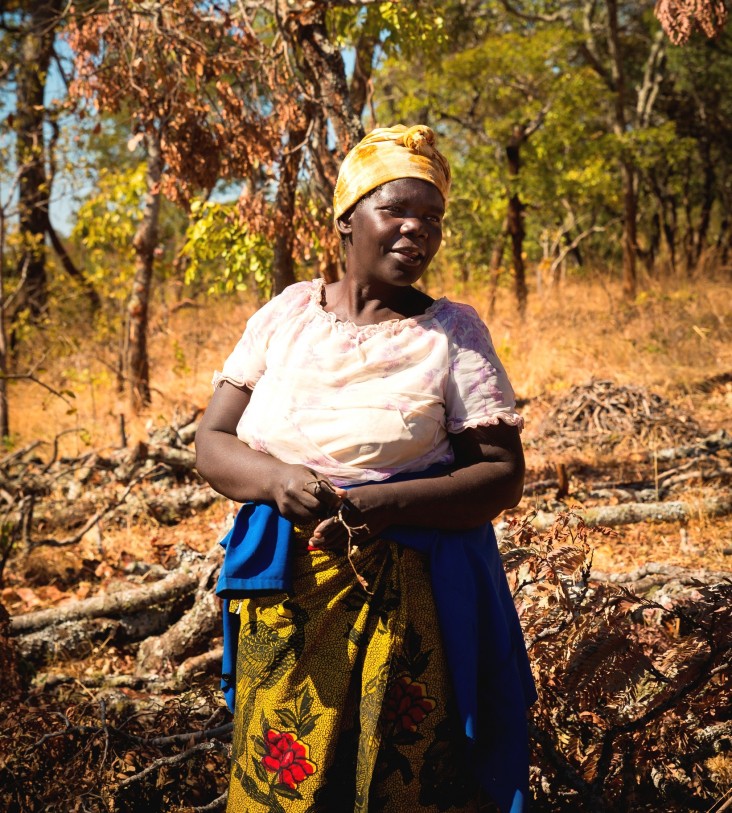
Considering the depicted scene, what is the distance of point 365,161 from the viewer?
5.23 feet

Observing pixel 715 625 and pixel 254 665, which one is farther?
pixel 715 625

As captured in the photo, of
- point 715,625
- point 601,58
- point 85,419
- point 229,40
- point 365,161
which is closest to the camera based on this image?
point 365,161

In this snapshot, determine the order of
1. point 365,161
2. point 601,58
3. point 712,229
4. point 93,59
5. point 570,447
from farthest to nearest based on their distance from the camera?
point 712,229, point 601,58, point 570,447, point 93,59, point 365,161

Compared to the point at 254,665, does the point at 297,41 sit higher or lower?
higher

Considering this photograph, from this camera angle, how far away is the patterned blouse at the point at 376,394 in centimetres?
149

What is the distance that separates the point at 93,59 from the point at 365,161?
4.34 m

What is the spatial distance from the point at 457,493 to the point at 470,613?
0.78ft

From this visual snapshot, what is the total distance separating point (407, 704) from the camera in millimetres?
1531

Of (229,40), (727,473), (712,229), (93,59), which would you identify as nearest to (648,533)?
(727,473)

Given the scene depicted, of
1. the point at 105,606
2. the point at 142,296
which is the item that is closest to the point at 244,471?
the point at 105,606

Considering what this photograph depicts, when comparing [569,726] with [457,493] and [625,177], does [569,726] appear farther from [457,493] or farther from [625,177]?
[625,177]

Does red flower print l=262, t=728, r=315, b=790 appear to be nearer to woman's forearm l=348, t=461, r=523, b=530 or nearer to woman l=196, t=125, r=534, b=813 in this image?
woman l=196, t=125, r=534, b=813

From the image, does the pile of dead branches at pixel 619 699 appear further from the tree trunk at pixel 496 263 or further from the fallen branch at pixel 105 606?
the tree trunk at pixel 496 263

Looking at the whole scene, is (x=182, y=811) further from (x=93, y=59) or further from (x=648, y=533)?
(x=93, y=59)
